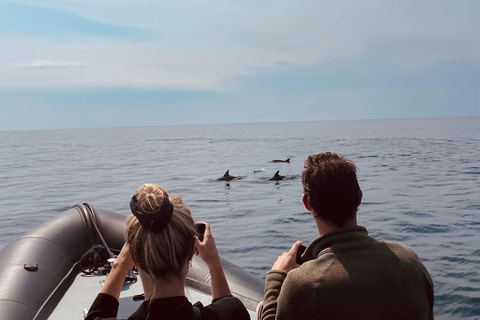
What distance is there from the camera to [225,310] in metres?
2.46

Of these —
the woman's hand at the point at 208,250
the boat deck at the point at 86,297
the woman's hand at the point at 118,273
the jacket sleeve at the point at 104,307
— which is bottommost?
the boat deck at the point at 86,297

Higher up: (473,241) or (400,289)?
(400,289)

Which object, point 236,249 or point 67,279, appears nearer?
point 67,279

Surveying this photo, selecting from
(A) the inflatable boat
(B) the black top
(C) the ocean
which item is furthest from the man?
(C) the ocean

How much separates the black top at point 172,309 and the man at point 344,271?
228mm

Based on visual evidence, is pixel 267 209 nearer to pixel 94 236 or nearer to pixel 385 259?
pixel 94 236

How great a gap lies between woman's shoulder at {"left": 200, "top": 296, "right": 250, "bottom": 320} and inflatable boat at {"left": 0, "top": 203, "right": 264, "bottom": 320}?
2.02 m

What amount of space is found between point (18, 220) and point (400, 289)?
15576mm

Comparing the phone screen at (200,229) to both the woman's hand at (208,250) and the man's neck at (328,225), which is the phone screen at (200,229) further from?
the man's neck at (328,225)

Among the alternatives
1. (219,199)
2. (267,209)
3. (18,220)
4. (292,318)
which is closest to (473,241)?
(267,209)

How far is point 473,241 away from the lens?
11.1m

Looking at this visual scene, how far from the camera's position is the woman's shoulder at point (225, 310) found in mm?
2402

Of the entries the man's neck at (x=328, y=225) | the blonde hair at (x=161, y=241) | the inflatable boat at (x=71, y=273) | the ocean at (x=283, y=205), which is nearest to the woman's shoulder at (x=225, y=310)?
the blonde hair at (x=161, y=241)

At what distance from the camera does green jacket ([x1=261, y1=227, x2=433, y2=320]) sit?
90.8 inches
